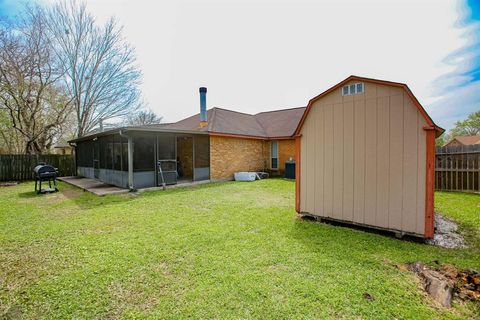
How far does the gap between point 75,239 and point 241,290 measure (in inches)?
135

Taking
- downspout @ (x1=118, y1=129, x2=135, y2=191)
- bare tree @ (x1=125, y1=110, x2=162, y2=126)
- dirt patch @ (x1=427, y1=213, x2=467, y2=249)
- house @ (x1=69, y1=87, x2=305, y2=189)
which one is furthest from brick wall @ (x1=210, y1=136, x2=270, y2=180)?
bare tree @ (x1=125, y1=110, x2=162, y2=126)

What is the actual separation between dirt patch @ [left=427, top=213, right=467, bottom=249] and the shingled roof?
927cm

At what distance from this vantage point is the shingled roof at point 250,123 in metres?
13.3

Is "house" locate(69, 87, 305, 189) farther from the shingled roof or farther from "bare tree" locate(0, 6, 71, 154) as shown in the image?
"bare tree" locate(0, 6, 71, 154)

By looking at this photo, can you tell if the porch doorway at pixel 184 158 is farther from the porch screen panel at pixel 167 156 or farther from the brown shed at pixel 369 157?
the brown shed at pixel 369 157

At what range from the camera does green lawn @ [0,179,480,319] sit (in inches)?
90.1

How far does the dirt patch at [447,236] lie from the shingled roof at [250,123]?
927 cm

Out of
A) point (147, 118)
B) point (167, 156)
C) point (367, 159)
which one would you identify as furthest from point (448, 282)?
point (147, 118)

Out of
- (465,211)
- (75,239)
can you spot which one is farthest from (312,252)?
(465,211)

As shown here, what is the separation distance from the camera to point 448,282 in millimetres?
2645

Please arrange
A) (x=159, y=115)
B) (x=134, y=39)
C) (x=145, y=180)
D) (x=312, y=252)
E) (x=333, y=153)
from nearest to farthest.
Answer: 1. (x=312, y=252)
2. (x=333, y=153)
3. (x=145, y=180)
4. (x=134, y=39)
5. (x=159, y=115)

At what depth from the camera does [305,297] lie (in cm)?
243

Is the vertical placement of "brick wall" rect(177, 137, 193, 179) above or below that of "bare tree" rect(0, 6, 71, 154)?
below

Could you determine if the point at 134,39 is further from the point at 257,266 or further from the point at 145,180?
the point at 257,266
